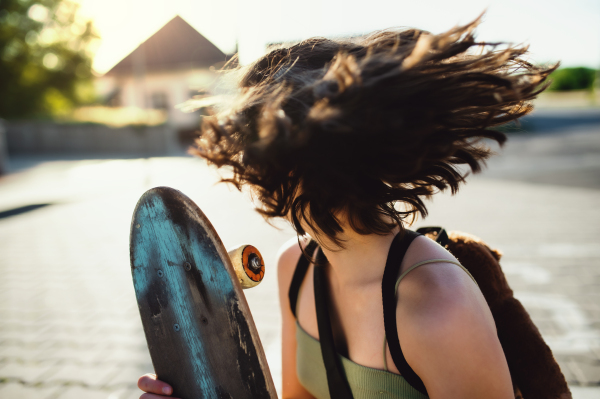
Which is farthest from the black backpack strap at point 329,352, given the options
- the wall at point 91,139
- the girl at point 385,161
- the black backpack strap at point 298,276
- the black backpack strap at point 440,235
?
the wall at point 91,139

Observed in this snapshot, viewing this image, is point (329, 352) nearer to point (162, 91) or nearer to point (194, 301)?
point (194, 301)

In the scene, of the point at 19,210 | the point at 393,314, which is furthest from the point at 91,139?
the point at 393,314

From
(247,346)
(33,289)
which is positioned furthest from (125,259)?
(247,346)

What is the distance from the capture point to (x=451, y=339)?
0.92 meters

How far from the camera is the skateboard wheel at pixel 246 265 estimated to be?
1166 mm

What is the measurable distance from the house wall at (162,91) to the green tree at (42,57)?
7.97 feet

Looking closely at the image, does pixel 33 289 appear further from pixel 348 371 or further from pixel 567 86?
pixel 567 86

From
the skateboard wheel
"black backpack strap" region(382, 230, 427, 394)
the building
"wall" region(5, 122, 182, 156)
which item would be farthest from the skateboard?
the building

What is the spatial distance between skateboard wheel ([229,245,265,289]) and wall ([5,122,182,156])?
19700 millimetres

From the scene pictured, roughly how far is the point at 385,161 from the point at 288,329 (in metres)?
0.93

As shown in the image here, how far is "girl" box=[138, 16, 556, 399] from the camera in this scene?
2.93 ft

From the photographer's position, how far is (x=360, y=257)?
1268mm

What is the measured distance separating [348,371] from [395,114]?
0.77 metres

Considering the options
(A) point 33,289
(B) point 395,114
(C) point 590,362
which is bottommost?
(C) point 590,362
